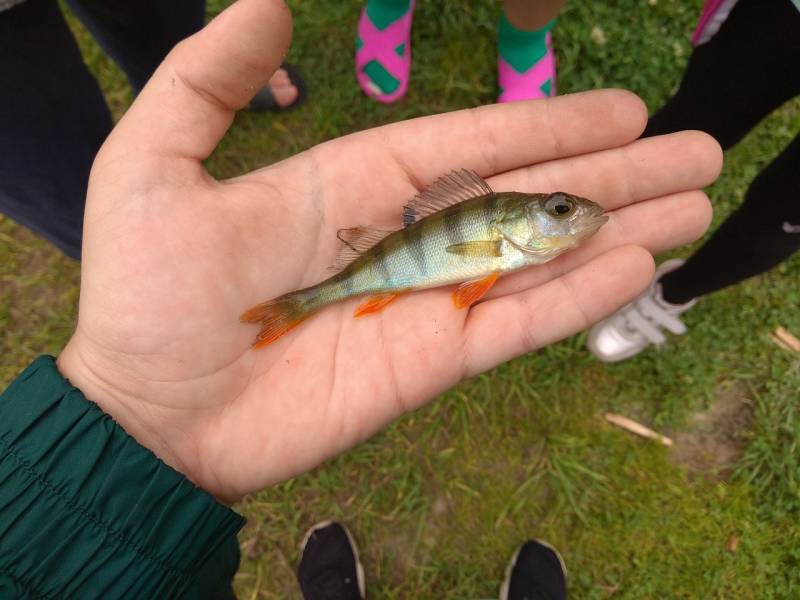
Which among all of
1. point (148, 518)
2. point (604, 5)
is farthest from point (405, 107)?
point (148, 518)

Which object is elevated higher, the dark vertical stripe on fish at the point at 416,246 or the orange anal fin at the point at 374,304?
the dark vertical stripe on fish at the point at 416,246

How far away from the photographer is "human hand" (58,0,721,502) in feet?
8.13

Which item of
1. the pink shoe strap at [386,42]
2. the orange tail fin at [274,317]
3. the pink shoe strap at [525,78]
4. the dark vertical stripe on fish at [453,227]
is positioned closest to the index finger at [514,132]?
the dark vertical stripe on fish at [453,227]

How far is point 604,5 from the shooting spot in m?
4.85

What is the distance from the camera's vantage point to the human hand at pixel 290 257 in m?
2.48

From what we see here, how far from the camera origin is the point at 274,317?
2.73m

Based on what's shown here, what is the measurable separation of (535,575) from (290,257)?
2.88m

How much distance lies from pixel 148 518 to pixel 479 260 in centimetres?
195

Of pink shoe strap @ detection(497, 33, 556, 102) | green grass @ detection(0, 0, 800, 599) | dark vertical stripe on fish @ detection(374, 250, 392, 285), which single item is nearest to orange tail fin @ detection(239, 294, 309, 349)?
dark vertical stripe on fish @ detection(374, 250, 392, 285)

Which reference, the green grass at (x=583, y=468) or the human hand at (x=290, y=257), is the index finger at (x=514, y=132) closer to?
the human hand at (x=290, y=257)

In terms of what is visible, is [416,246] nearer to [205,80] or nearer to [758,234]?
[205,80]

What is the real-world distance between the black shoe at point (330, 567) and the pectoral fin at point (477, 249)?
2483mm

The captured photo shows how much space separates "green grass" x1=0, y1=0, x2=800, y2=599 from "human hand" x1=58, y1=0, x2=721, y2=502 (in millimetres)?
1549

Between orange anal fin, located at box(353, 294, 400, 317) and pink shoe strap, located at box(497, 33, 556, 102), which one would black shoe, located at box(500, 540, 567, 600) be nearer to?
orange anal fin, located at box(353, 294, 400, 317)
